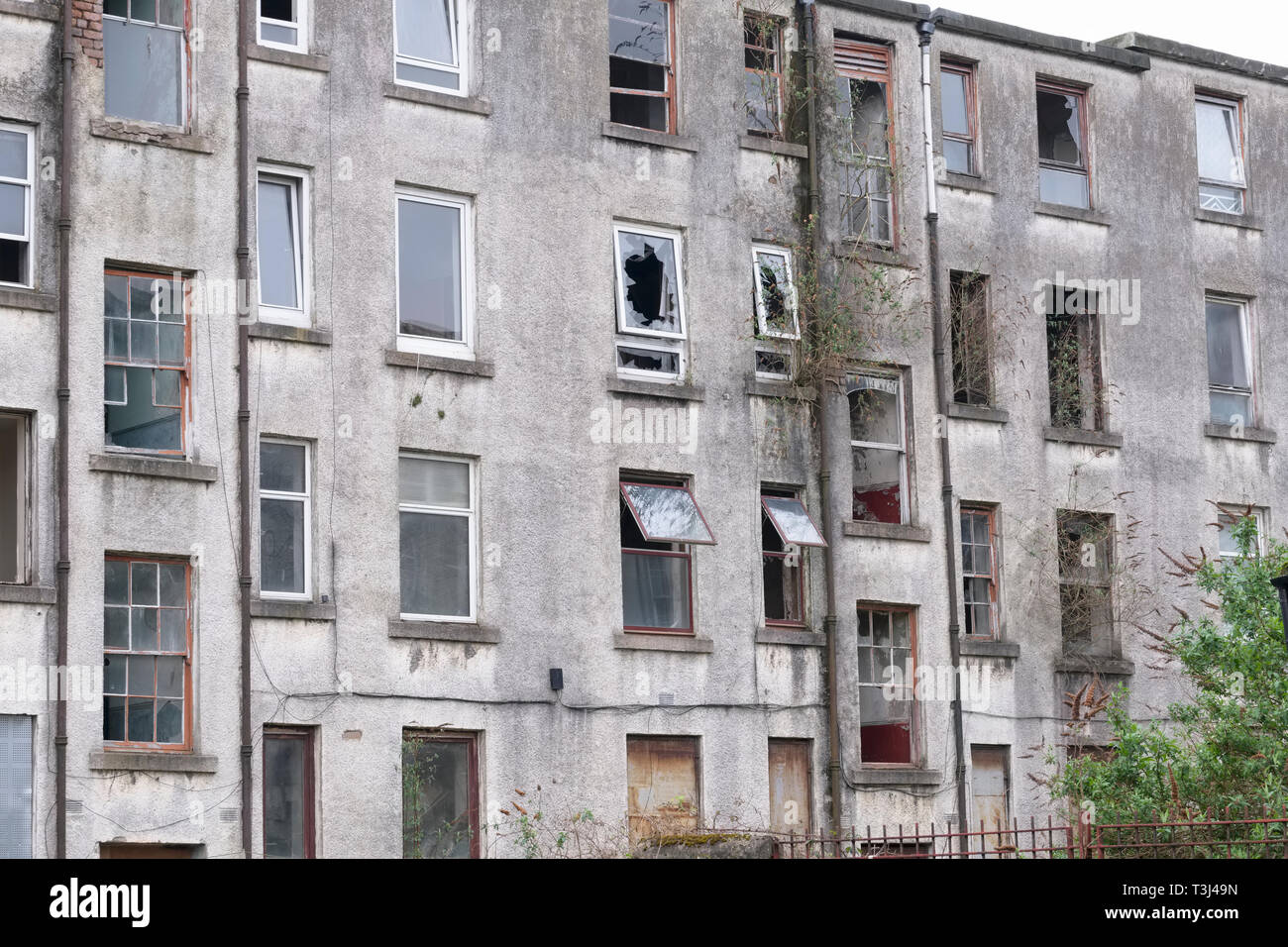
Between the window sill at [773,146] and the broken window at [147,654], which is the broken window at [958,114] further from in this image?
the broken window at [147,654]

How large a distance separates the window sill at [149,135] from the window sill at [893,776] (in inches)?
428

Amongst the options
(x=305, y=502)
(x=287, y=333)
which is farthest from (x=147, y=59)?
(x=305, y=502)

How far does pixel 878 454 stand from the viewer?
2691 centimetres

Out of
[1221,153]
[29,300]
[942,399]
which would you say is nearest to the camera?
[29,300]

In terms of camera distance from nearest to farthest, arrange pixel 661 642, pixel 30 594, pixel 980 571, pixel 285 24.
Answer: pixel 30 594 → pixel 285 24 → pixel 661 642 → pixel 980 571

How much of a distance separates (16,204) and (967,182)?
43.0 feet

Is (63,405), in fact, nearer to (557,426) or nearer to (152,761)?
(152,761)

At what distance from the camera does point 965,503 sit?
27.3 metres

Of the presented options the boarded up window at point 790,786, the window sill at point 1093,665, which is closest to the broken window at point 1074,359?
the window sill at point 1093,665

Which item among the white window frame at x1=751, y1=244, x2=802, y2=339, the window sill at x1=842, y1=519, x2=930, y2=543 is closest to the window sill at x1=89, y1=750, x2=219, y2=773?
the window sill at x1=842, y1=519, x2=930, y2=543

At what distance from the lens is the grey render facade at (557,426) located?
69.9 feet

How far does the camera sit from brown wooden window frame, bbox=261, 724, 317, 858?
21.7 m

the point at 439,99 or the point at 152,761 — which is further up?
the point at 439,99
